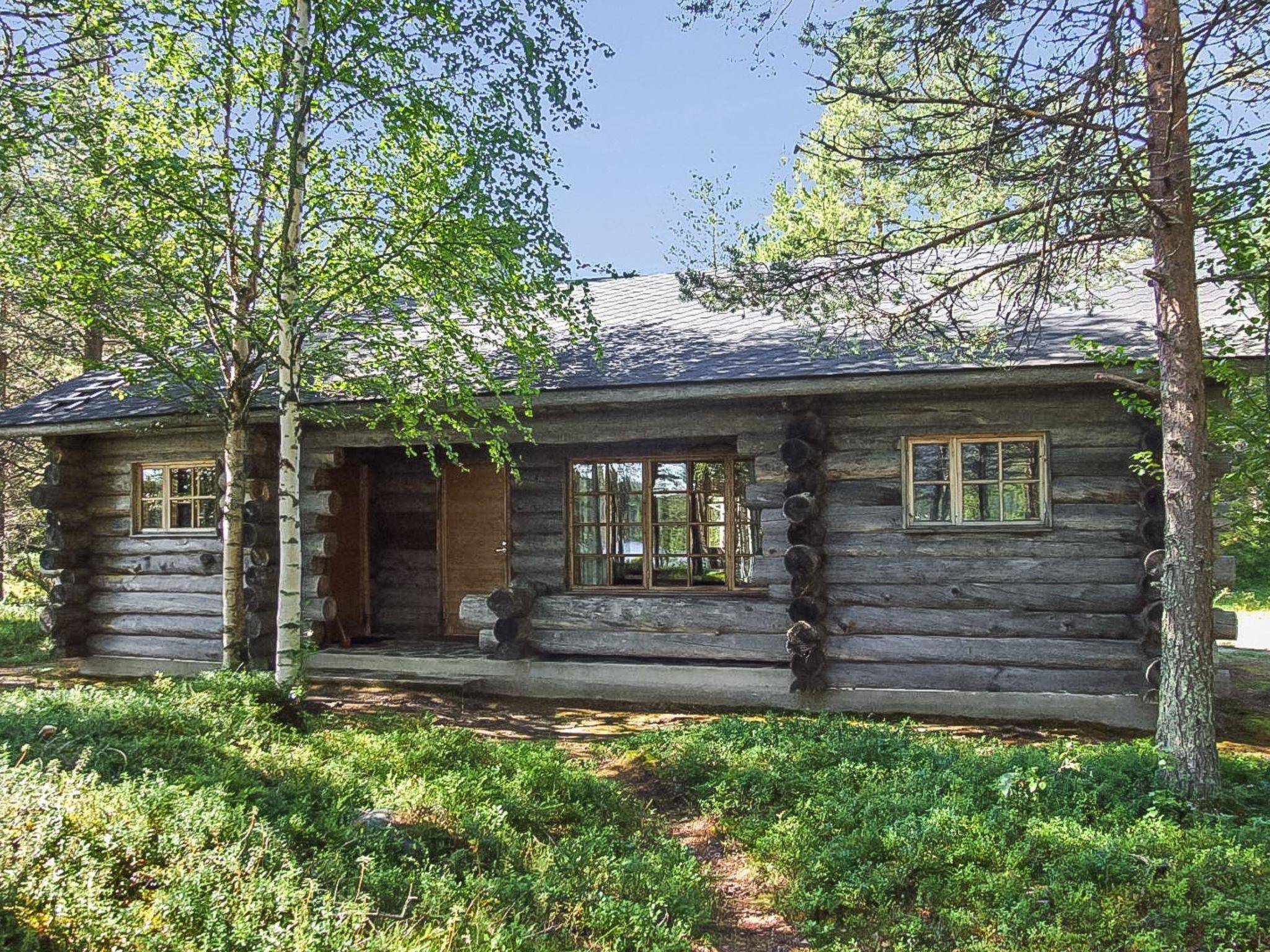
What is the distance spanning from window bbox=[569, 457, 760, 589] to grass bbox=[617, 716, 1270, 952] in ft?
11.8

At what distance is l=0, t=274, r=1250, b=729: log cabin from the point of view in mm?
7926

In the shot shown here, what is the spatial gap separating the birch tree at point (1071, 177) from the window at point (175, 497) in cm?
711

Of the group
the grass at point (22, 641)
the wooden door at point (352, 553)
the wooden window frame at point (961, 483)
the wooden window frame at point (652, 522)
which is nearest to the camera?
the wooden window frame at point (961, 483)

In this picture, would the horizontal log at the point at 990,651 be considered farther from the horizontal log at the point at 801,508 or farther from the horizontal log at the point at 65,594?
the horizontal log at the point at 65,594

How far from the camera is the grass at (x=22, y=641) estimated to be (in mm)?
12484

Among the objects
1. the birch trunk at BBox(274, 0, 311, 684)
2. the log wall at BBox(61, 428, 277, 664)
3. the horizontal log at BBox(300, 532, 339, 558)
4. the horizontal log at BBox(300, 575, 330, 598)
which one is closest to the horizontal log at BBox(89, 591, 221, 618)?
the log wall at BBox(61, 428, 277, 664)

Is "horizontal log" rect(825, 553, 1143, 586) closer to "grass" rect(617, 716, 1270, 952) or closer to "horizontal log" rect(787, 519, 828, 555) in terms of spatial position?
"horizontal log" rect(787, 519, 828, 555)

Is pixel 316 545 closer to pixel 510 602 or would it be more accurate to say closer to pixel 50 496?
pixel 510 602

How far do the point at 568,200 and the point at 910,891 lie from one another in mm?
6225

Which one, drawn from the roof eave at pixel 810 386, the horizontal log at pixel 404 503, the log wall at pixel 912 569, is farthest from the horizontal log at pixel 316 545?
the log wall at pixel 912 569

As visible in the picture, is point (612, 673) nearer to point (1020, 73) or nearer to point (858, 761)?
point (858, 761)

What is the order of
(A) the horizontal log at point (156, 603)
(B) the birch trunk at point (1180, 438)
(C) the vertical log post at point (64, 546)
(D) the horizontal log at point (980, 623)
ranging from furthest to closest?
(C) the vertical log post at point (64, 546) < (A) the horizontal log at point (156, 603) < (D) the horizontal log at point (980, 623) < (B) the birch trunk at point (1180, 438)

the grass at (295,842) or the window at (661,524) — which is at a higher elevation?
the window at (661,524)

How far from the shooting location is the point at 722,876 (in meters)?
4.63
